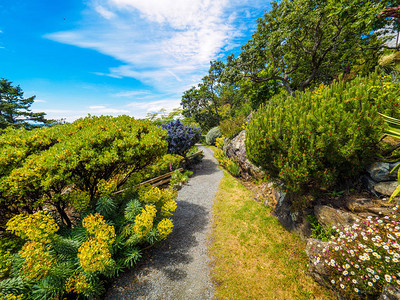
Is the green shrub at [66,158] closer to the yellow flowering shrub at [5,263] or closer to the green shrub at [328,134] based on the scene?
the yellow flowering shrub at [5,263]

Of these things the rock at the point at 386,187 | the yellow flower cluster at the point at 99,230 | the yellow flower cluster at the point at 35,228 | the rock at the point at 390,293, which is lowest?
the rock at the point at 390,293

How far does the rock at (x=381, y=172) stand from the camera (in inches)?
130

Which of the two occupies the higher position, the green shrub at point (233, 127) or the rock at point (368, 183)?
the green shrub at point (233, 127)

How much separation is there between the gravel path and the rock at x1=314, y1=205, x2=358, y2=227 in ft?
11.2

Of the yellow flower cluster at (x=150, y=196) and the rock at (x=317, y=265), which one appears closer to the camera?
the rock at (x=317, y=265)

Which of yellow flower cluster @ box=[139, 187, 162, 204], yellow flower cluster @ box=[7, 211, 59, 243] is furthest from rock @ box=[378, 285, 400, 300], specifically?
yellow flower cluster @ box=[7, 211, 59, 243]

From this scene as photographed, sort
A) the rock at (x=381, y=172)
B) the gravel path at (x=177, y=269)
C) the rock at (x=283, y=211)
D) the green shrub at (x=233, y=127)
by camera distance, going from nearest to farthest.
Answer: the rock at (x=381, y=172) < the gravel path at (x=177, y=269) < the rock at (x=283, y=211) < the green shrub at (x=233, y=127)

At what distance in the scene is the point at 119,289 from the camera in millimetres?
3500

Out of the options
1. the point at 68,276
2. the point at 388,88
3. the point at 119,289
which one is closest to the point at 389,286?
the point at 388,88

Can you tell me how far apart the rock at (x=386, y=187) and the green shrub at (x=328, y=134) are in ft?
1.53

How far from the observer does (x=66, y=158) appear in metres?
3.42

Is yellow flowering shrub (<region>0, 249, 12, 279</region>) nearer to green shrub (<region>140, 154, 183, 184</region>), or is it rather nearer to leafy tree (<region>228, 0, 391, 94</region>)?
green shrub (<region>140, 154, 183, 184</region>)

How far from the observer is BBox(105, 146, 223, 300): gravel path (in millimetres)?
3436

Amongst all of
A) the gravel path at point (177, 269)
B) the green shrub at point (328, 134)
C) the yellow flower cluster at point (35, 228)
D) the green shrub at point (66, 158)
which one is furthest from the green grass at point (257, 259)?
the yellow flower cluster at point (35, 228)
